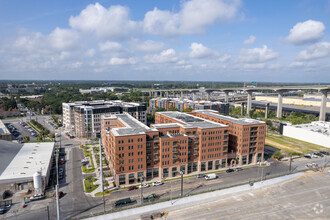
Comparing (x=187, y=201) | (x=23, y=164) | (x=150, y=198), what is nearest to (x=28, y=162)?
(x=23, y=164)

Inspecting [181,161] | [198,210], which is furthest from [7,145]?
[198,210]

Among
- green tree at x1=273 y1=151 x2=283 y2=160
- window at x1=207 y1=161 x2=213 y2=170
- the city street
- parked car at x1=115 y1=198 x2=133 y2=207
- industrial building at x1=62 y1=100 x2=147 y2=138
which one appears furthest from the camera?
industrial building at x1=62 y1=100 x2=147 y2=138

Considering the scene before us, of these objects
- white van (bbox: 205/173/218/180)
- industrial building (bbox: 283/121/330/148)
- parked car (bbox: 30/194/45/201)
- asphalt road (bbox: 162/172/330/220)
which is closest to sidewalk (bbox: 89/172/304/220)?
asphalt road (bbox: 162/172/330/220)

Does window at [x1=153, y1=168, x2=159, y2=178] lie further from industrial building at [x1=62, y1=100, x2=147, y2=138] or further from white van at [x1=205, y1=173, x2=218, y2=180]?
industrial building at [x1=62, y1=100, x2=147, y2=138]

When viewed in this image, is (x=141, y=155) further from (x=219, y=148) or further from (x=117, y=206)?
(x=219, y=148)

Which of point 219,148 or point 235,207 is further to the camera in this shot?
point 219,148

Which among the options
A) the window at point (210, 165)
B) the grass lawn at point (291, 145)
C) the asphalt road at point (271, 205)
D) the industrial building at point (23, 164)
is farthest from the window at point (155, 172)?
the grass lawn at point (291, 145)

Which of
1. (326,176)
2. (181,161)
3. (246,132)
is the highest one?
(246,132)
